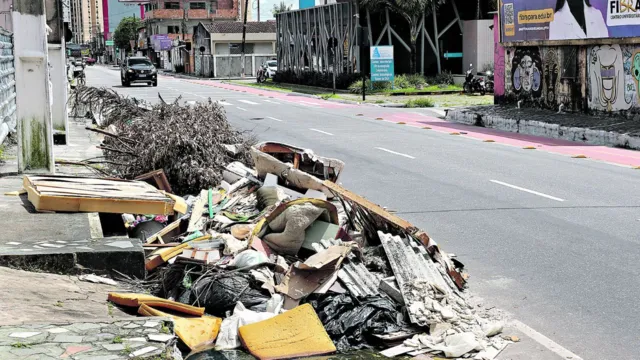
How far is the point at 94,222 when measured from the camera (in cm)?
917

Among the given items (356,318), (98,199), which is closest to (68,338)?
(356,318)

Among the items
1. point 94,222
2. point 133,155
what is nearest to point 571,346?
point 94,222

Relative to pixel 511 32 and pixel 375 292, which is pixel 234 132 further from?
pixel 511 32

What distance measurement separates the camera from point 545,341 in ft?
22.0

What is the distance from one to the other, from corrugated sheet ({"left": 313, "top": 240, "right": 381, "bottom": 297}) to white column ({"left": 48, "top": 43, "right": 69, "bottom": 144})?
43.1ft

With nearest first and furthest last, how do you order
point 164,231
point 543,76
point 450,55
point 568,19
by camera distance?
point 164,231 → point 568,19 → point 543,76 → point 450,55

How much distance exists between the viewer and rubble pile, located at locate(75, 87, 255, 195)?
12.7 m

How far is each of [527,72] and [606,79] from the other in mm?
5069

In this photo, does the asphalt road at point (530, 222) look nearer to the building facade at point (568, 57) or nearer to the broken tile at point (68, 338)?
the broken tile at point (68, 338)

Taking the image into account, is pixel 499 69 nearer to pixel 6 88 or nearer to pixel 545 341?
pixel 6 88

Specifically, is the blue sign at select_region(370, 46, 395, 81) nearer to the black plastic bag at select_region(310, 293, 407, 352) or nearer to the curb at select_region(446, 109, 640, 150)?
the curb at select_region(446, 109, 640, 150)

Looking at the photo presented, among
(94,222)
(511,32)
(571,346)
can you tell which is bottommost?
(571,346)

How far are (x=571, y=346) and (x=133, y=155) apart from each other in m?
8.39

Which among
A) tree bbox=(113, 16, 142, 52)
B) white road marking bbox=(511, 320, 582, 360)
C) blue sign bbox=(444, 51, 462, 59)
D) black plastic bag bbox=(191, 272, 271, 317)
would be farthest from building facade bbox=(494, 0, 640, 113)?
tree bbox=(113, 16, 142, 52)
